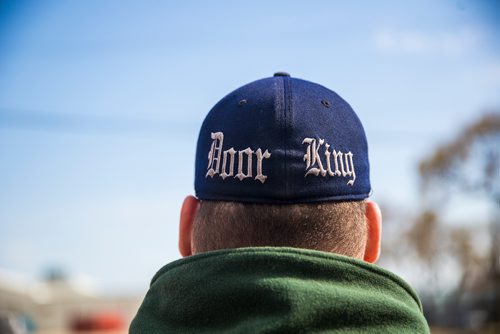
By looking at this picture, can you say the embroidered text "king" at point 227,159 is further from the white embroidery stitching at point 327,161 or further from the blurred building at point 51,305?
the blurred building at point 51,305

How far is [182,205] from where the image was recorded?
166 centimetres

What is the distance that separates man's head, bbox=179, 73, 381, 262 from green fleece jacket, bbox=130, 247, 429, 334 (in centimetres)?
11

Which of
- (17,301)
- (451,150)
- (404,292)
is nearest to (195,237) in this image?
(404,292)

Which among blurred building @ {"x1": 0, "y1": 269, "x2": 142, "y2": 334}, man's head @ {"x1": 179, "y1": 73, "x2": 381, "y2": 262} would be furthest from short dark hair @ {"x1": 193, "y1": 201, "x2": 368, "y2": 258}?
blurred building @ {"x1": 0, "y1": 269, "x2": 142, "y2": 334}

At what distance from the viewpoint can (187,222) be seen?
5.46 ft

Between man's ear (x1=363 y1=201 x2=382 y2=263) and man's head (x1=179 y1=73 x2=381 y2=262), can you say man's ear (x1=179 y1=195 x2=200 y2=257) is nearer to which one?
man's head (x1=179 y1=73 x2=381 y2=262)

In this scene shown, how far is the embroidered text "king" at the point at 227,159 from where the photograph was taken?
1491 millimetres

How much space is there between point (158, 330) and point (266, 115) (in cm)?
56

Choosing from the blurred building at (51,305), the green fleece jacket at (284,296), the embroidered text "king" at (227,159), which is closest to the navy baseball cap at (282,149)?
the embroidered text "king" at (227,159)

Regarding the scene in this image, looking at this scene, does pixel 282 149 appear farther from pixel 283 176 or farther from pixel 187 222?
pixel 187 222

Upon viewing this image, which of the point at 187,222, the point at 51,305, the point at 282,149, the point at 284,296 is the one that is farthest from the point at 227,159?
the point at 51,305

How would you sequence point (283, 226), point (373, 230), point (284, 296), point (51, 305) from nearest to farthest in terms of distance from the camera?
point (284, 296) < point (283, 226) < point (373, 230) < point (51, 305)

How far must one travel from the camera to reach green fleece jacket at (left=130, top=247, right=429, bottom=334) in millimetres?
1291

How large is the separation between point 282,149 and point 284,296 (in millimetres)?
373
